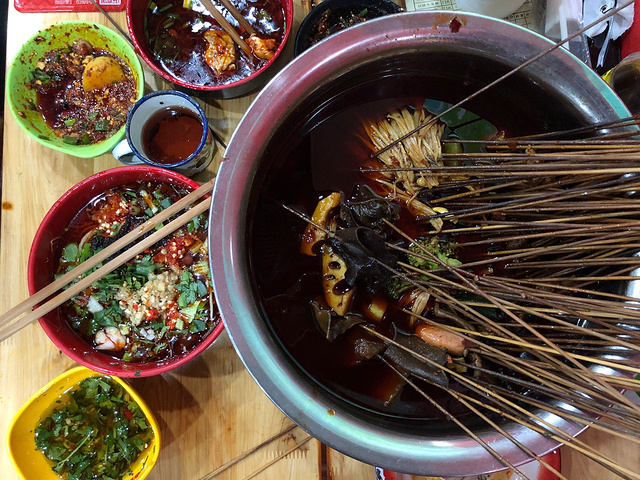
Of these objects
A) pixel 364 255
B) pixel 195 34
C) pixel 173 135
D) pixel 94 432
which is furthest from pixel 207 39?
pixel 94 432

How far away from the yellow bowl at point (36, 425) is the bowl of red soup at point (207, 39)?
1346 mm

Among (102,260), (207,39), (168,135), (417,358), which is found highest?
(207,39)

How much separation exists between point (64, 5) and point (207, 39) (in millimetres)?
750

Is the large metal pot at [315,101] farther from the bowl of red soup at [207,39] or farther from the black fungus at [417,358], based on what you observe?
the bowl of red soup at [207,39]

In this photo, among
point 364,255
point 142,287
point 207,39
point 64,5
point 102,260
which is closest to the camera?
point 364,255

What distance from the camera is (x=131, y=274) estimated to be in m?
1.83

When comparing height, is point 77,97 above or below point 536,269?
above

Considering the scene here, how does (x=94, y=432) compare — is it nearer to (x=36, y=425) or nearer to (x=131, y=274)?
(x=36, y=425)

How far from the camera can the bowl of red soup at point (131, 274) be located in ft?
5.86

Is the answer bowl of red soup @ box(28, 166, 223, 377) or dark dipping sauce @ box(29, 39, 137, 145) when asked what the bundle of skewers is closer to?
bowl of red soup @ box(28, 166, 223, 377)

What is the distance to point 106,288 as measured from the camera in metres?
1.82

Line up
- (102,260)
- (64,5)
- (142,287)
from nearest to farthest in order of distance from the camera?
(102,260)
(142,287)
(64,5)

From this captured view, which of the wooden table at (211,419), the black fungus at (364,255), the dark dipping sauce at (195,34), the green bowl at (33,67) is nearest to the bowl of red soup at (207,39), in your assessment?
the dark dipping sauce at (195,34)

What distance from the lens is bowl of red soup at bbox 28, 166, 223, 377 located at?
5.86 ft
